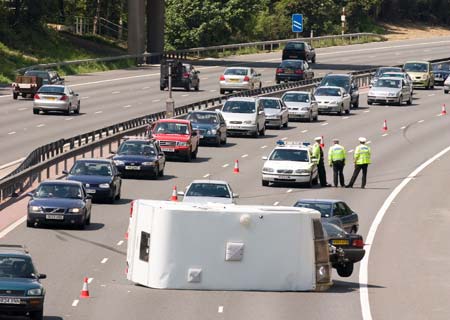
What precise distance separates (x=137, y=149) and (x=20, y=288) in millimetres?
24306

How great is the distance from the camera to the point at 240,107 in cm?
6256

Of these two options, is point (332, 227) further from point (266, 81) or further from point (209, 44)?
point (209, 44)

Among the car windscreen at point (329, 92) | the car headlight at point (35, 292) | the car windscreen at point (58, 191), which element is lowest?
the car windscreen at point (329, 92)

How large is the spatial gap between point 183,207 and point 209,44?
92.7m

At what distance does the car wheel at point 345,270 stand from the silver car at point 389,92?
152ft

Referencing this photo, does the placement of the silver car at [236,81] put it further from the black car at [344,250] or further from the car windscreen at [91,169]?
the black car at [344,250]

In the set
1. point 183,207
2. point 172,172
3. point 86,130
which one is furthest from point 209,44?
point 183,207

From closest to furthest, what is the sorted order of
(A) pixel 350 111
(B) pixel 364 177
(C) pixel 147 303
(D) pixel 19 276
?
(D) pixel 19 276 → (C) pixel 147 303 → (B) pixel 364 177 → (A) pixel 350 111

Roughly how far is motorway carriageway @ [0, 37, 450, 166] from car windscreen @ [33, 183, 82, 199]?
546 inches

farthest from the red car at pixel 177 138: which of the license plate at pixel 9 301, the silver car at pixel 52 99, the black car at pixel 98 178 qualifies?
the license plate at pixel 9 301

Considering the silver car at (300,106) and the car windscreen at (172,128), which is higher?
the car windscreen at (172,128)

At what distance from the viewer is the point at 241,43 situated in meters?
124

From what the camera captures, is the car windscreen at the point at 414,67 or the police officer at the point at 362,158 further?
the car windscreen at the point at 414,67

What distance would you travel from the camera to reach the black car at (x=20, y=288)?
81.4 ft
